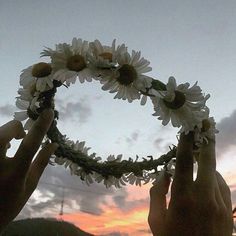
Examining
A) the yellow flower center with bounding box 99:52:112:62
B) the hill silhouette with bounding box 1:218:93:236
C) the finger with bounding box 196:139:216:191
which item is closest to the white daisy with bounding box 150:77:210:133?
the finger with bounding box 196:139:216:191

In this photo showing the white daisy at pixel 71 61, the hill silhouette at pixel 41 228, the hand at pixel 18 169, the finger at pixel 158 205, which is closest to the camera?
the hand at pixel 18 169

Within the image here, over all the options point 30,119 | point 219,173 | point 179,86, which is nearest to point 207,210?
point 219,173

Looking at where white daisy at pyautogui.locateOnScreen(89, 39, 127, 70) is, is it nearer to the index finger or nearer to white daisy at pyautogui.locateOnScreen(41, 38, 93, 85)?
white daisy at pyautogui.locateOnScreen(41, 38, 93, 85)

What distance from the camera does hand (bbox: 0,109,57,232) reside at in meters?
1.49

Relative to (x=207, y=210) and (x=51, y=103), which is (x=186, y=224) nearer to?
(x=207, y=210)

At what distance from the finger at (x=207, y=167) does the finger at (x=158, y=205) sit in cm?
20

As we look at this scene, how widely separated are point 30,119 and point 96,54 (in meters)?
0.52

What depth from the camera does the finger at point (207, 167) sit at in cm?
155

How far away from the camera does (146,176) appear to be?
7.72 feet

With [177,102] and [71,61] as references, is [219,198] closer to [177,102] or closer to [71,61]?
[177,102]

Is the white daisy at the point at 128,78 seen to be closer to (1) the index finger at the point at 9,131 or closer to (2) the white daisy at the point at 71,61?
(2) the white daisy at the point at 71,61

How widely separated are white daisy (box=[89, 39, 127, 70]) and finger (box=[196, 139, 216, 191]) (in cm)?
52

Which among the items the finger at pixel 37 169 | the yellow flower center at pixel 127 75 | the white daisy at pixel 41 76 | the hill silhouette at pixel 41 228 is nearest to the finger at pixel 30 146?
the finger at pixel 37 169

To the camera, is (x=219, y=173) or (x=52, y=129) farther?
(x=52, y=129)
